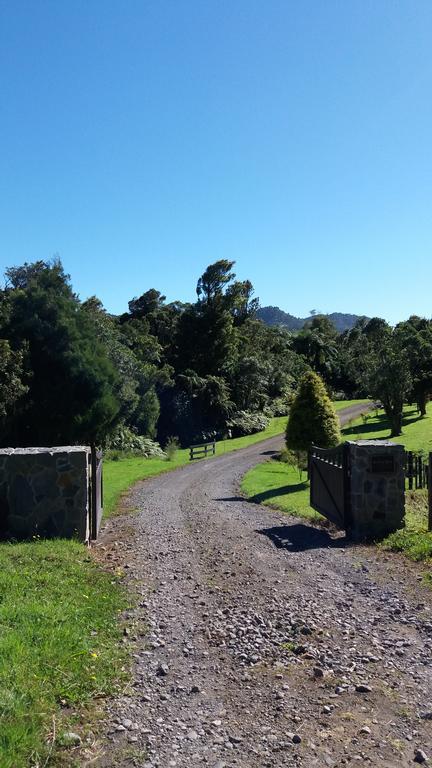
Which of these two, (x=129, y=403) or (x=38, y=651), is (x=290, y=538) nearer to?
(x=38, y=651)

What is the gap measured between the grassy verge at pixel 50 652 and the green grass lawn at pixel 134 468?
774 centimetres

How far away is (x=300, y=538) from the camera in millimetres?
11188

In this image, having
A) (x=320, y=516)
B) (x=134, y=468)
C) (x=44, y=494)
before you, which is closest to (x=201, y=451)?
(x=134, y=468)

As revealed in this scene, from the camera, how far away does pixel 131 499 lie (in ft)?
58.9

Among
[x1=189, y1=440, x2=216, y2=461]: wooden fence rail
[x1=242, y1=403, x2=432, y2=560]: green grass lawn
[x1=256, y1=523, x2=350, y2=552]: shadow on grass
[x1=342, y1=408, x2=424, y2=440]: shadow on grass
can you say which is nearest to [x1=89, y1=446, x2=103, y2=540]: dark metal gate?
[x1=256, y1=523, x2=350, y2=552]: shadow on grass

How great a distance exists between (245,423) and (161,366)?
29.6ft

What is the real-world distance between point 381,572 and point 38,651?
5.19 m

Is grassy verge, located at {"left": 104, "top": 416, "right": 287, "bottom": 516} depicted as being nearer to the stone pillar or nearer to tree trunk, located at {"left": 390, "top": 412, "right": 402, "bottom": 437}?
the stone pillar

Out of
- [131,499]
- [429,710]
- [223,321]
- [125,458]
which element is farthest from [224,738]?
[223,321]

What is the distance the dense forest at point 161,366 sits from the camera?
2731cm

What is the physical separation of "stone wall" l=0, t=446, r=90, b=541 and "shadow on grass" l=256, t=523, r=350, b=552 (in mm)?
3609

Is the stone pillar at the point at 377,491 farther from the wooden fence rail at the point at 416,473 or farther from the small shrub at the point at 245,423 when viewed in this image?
the small shrub at the point at 245,423

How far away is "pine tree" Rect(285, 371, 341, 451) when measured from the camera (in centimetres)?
2248

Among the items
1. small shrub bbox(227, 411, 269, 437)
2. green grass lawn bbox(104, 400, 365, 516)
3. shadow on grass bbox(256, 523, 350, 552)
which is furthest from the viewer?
small shrub bbox(227, 411, 269, 437)
